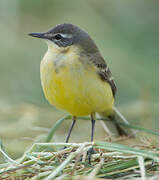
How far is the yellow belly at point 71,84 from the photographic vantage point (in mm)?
4402

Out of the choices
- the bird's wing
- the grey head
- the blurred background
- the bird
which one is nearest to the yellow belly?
the bird

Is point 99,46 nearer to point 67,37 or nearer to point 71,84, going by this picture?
point 67,37

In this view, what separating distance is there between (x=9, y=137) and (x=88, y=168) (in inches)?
110

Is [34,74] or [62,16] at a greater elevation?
[62,16]

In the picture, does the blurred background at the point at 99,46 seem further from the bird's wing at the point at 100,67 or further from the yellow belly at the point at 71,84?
the bird's wing at the point at 100,67

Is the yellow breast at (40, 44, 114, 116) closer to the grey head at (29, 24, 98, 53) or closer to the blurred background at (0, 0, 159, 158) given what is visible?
the grey head at (29, 24, 98, 53)

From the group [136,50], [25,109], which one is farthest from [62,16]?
[25,109]

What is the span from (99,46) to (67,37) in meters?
3.70

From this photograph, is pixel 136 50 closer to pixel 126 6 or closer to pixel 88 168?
pixel 126 6

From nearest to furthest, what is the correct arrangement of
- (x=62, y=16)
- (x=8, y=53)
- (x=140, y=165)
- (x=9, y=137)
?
(x=140, y=165)
(x=9, y=137)
(x=8, y=53)
(x=62, y=16)

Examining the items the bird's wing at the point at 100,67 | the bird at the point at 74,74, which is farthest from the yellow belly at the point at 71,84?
the bird's wing at the point at 100,67

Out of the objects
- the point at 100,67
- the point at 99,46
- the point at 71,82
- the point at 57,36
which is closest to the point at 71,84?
the point at 71,82

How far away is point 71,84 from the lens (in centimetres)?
439

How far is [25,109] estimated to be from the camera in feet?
21.4
